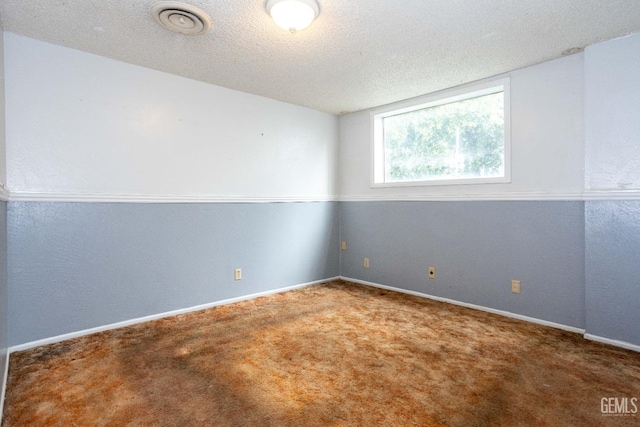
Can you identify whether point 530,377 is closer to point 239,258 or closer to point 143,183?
point 239,258

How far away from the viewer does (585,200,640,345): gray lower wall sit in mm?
2537

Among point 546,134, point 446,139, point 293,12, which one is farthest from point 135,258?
point 546,134

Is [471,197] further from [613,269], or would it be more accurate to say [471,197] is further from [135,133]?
[135,133]

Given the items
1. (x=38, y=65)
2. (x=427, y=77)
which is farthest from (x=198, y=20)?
(x=427, y=77)

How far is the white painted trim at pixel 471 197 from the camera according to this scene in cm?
298

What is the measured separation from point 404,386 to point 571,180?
2.30m

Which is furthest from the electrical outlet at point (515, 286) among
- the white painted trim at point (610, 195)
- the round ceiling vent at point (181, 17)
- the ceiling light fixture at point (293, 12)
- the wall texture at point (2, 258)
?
the wall texture at point (2, 258)

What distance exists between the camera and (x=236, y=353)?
2510 millimetres

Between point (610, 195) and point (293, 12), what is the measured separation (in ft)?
8.91

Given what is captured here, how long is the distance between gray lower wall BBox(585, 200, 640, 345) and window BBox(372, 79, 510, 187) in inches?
Result: 33.7

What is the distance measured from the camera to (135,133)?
3.11m

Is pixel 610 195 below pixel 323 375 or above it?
above

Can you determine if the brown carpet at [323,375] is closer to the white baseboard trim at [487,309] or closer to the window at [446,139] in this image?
the white baseboard trim at [487,309]

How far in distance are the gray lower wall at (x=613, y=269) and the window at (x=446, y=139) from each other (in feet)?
2.81
